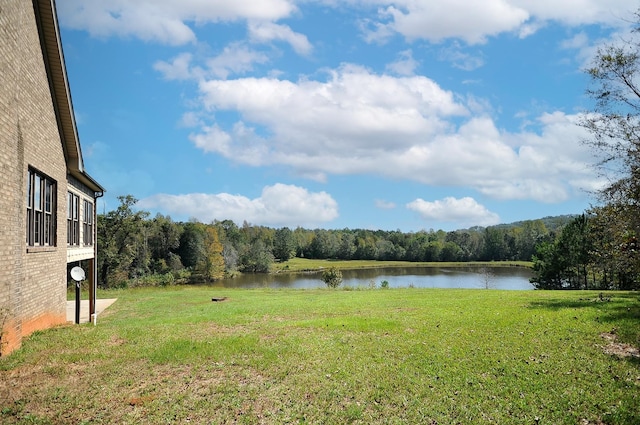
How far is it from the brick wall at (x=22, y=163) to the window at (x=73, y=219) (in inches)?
77.8

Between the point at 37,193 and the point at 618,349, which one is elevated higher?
the point at 37,193

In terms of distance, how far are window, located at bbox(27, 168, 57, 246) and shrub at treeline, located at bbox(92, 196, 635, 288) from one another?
1825 cm

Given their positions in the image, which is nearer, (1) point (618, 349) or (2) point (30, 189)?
(1) point (618, 349)

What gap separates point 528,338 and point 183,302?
15.4 metres

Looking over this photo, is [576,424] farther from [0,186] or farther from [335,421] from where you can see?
[0,186]

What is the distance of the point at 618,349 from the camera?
900cm

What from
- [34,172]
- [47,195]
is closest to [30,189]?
[34,172]

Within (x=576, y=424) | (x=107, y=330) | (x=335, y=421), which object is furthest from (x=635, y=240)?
(x=107, y=330)

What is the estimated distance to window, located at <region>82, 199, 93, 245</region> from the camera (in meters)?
16.8

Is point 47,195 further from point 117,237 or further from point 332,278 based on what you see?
point 117,237

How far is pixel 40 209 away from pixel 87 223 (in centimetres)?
621

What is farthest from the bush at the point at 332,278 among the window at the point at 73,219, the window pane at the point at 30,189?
the window pane at the point at 30,189

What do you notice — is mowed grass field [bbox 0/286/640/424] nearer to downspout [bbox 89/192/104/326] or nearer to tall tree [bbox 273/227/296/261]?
downspout [bbox 89/192/104/326]

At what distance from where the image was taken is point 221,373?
7.58 m
